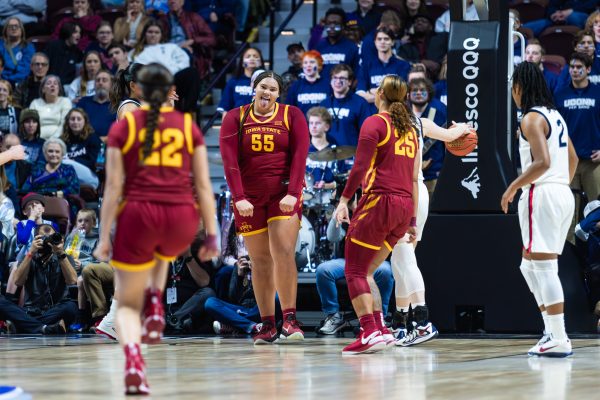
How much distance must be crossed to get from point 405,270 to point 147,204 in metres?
3.31

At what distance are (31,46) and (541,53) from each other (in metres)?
6.90

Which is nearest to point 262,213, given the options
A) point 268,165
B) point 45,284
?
point 268,165

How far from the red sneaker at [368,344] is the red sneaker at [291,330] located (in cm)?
113

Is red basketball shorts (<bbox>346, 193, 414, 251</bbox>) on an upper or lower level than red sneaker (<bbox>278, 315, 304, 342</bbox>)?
upper

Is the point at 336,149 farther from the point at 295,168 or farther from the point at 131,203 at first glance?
the point at 131,203

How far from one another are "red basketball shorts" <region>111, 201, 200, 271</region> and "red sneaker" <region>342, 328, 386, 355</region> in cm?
240

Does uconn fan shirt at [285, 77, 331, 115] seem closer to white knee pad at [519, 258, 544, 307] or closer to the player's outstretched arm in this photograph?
the player's outstretched arm

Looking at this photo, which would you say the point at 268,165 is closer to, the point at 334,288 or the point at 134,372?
the point at 334,288

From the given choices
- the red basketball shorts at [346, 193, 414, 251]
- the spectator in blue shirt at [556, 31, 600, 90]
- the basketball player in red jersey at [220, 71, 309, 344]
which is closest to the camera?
the red basketball shorts at [346, 193, 414, 251]

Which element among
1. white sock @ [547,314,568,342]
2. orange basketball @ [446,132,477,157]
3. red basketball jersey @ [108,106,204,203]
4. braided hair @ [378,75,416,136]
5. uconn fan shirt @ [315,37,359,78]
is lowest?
white sock @ [547,314,568,342]

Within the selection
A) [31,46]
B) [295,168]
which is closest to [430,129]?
[295,168]

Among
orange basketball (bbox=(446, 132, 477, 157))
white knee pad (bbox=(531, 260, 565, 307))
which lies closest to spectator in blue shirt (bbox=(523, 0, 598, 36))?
orange basketball (bbox=(446, 132, 477, 157))

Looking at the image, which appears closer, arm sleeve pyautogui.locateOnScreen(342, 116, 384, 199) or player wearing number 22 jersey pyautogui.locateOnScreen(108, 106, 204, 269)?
player wearing number 22 jersey pyautogui.locateOnScreen(108, 106, 204, 269)

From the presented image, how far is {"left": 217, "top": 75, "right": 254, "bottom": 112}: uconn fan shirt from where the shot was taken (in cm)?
1292
